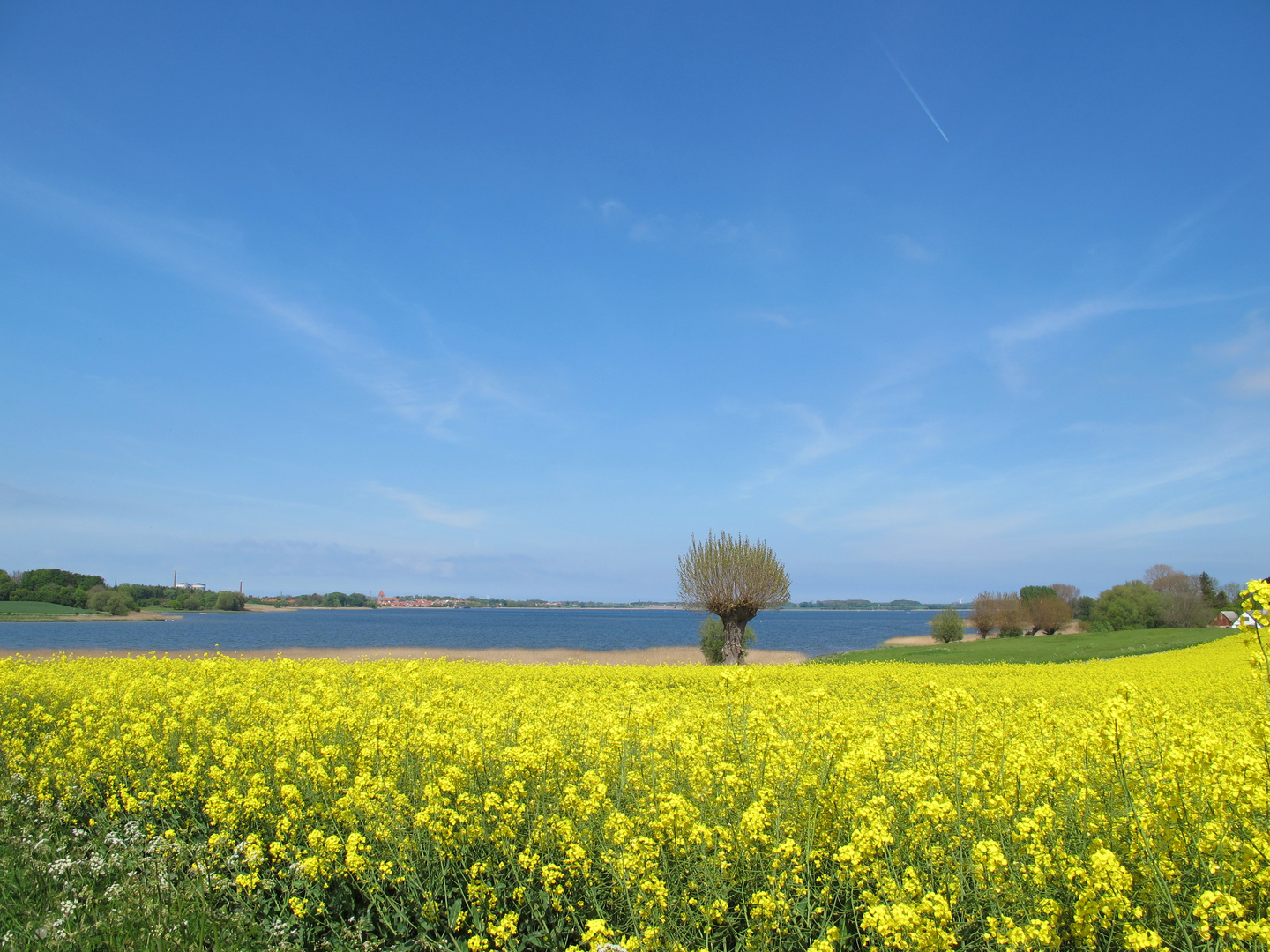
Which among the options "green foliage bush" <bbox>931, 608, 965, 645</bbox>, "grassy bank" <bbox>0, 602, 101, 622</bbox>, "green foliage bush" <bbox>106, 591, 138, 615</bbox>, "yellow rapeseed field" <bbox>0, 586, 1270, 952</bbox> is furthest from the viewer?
"green foliage bush" <bbox>106, 591, 138, 615</bbox>

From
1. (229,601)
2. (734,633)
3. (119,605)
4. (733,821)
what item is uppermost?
(733,821)

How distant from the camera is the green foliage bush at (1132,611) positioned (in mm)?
58375

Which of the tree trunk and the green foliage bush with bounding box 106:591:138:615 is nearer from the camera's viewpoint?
the tree trunk

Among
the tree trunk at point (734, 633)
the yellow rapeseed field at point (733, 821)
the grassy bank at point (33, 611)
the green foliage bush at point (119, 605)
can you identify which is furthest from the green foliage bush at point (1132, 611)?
the green foliage bush at point (119, 605)

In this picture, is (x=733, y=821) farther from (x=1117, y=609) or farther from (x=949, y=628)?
(x=1117, y=609)

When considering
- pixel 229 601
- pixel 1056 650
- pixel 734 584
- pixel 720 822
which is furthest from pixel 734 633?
pixel 229 601

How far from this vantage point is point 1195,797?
3.93m

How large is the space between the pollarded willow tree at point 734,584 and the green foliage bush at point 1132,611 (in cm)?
4727

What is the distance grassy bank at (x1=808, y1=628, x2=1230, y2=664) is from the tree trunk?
3.30 m

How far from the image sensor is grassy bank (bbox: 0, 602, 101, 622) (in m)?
64.1

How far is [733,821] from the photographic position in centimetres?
450

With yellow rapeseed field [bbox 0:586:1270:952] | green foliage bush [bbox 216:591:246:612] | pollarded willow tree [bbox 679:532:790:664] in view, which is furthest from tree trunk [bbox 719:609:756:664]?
green foliage bush [bbox 216:591:246:612]

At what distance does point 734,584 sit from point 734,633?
6.98ft

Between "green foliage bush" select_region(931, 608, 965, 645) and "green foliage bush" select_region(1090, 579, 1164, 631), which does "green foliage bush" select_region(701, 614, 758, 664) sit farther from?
"green foliage bush" select_region(1090, 579, 1164, 631)
